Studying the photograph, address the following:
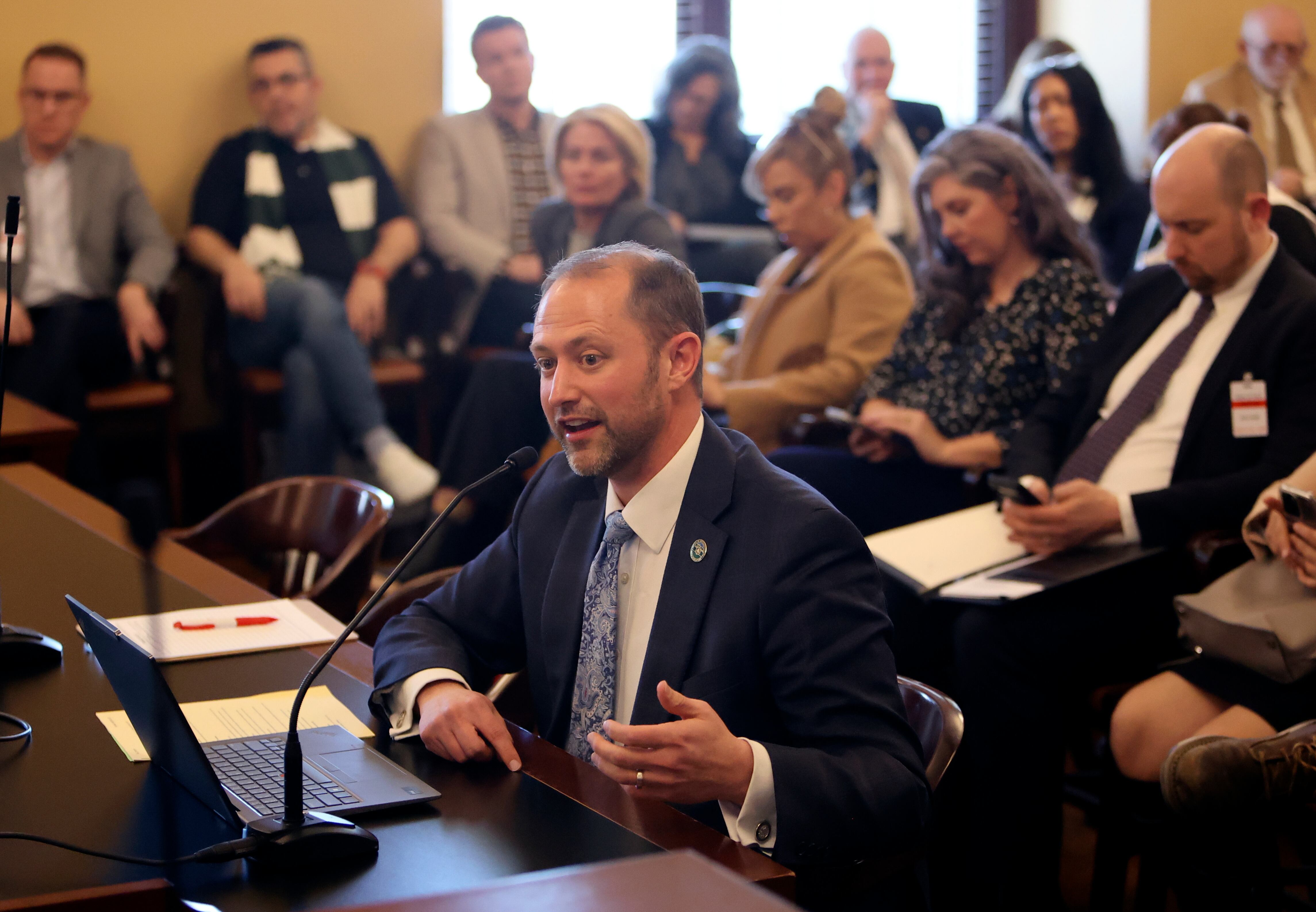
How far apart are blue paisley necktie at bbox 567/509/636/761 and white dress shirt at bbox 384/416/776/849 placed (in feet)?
0.03

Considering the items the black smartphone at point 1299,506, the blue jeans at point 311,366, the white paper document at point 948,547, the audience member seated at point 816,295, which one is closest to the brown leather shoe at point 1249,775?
the black smartphone at point 1299,506

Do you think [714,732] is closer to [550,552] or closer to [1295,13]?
[550,552]

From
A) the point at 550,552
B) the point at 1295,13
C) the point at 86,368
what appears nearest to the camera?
the point at 550,552

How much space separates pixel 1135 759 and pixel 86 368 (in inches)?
144

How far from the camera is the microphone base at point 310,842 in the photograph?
1.07 meters

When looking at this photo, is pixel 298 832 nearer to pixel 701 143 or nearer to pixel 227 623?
pixel 227 623

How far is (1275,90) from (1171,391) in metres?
4.25

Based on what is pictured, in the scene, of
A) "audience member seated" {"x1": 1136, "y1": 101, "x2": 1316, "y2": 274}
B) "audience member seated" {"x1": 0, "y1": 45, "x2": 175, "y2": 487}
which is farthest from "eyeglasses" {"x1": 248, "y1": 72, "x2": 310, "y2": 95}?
"audience member seated" {"x1": 1136, "y1": 101, "x2": 1316, "y2": 274}

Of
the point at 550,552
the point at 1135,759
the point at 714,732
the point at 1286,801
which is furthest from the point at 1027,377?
the point at 714,732

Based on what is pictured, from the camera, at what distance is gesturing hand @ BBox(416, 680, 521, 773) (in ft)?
4.47

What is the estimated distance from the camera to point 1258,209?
2443mm

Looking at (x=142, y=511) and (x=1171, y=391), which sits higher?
(x=142, y=511)

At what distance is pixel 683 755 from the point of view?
1.23 meters

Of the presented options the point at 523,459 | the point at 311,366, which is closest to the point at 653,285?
the point at 523,459
